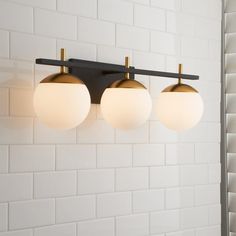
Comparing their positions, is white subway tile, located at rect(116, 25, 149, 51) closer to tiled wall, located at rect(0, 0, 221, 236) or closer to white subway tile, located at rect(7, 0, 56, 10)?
tiled wall, located at rect(0, 0, 221, 236)

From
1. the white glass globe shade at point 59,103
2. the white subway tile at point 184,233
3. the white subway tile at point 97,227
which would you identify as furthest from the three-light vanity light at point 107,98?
the white subway tile at point 184,233

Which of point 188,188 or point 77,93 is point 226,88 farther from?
point 77,93

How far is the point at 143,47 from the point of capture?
5.56 ft

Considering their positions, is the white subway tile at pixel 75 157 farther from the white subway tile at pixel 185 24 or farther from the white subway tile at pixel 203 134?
the white subway tile at pixel 185 24

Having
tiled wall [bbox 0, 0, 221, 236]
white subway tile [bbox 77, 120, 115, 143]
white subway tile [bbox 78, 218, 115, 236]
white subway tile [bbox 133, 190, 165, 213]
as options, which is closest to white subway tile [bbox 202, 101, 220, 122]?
tiled wall [bbox 0, 0, 221, 236]

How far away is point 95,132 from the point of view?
5.13ft

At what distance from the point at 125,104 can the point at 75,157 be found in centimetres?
23

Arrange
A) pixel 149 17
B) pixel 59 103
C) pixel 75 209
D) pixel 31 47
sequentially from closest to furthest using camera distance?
pixel 59 103
pixel 31 47
pixel 75 209
pixel 149 17

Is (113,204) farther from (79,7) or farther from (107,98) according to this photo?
(79,7)

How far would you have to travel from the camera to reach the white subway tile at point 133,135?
1.62m

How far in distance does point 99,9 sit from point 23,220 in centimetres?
66

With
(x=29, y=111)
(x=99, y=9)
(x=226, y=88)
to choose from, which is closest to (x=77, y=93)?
(x=29, y=111)

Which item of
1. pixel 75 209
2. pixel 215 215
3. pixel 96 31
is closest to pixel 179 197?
pixel 215 215

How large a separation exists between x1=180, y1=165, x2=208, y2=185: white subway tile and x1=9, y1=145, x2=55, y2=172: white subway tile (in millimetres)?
545
